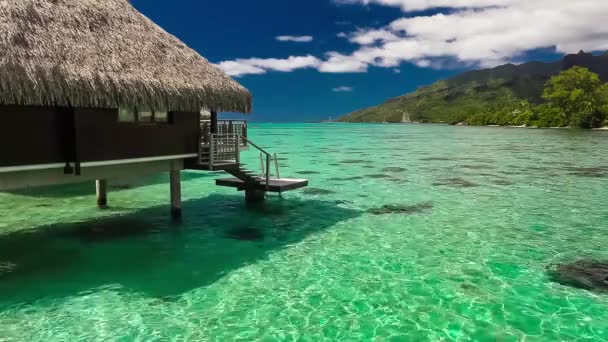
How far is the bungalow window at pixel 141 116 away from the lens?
1209 centimetres

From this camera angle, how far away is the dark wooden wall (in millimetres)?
9703

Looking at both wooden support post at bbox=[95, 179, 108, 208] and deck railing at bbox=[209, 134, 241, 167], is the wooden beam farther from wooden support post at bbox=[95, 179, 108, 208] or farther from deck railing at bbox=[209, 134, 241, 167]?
wooden support post at bbox=[95, 179, 108, 208]

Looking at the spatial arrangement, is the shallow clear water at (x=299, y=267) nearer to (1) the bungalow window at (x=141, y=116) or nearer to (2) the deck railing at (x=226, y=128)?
(2) the deck railing at (x=226, y=128)

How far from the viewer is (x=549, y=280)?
998 cm

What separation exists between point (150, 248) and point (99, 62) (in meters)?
5.26

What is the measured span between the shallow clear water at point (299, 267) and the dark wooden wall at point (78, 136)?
2733 millimetres

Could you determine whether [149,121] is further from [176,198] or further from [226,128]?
[176,198]

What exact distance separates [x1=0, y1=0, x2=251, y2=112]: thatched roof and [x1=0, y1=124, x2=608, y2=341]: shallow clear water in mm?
4217

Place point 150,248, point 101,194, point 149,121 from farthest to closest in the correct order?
point 101,194
point 149,121
point 150,248

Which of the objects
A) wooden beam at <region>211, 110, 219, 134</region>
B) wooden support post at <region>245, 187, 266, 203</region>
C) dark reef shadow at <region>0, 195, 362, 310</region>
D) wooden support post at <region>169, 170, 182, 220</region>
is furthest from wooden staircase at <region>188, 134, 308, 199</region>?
wooden support post at <region>169, 170, 182, 220</region>

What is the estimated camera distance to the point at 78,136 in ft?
35.4

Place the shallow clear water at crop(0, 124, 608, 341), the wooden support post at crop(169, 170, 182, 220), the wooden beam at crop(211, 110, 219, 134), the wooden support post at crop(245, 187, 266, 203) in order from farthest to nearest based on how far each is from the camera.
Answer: the wooden support post at crop(245, 187, 266, 203), the wooden support post at crop(169, 170, 182, 220), the wooden beam at crop(211, 110, 219, 134), the shallow clear water at crop(0, 124, 608, 341)

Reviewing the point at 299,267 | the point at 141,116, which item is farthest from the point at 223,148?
the point at 299,267

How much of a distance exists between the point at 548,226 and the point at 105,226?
15364 millimetres
